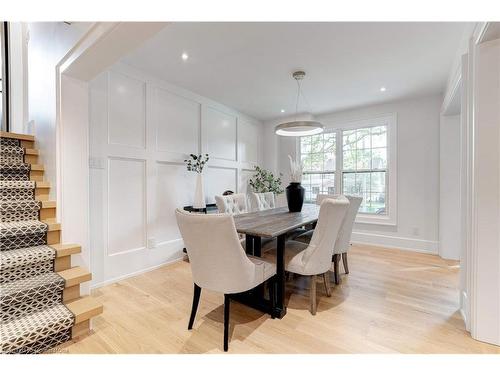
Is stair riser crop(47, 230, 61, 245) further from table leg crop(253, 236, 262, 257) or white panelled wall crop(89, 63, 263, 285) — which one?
table leg crop(253, 236, 262, 257)

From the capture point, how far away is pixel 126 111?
9.77 ft

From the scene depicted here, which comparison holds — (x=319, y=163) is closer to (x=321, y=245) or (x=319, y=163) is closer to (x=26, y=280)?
(x=321, y=245)

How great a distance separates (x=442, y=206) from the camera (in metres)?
3.72

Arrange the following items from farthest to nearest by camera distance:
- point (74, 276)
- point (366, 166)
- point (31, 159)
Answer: point (366, 166)
point (31, 159)
point (74, 276)

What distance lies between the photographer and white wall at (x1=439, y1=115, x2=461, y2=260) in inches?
140

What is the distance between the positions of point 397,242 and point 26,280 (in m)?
4.86

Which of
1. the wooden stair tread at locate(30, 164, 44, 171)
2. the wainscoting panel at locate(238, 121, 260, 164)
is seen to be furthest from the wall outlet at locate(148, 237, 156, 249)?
the wainscoting panel at locate(238, 121, 260, 164)

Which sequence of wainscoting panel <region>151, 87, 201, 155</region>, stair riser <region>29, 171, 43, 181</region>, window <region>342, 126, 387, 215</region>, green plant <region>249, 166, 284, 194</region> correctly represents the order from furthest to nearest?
1. green plant <region>249, 166, 284, 194</region>
2. window <region>342, 126, 387, 215</region>
3. wainscoting panel <region>151, 87, 201, 155</region>
4. stair riser <region>29, 171, 43, 181</region>

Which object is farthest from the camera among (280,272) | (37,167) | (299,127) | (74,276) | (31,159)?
(299,127)

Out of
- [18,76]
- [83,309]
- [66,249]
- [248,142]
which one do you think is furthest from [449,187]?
[18,76]

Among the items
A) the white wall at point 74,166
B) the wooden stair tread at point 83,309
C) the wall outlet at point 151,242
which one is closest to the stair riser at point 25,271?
the white wall at point 74,166

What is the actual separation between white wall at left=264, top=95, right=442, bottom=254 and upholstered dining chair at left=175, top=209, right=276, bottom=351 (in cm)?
350
